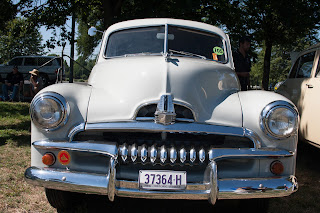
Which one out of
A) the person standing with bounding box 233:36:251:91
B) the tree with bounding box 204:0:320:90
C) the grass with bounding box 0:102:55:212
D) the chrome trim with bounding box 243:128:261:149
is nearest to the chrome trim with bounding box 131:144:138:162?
the chrome trim with bounding box 243:128:261:149

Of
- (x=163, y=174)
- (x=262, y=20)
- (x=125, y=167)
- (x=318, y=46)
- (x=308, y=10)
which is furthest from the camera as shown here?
(x=262, y=20)

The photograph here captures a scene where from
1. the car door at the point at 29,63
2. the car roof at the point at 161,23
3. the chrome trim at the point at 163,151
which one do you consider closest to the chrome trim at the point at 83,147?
the chrome trim at the point at 163,151

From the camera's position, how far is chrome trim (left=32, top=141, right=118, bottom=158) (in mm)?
2406

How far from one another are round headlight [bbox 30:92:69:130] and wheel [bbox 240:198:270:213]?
1.85m

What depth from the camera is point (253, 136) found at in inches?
99.8

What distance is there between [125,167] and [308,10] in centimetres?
1149

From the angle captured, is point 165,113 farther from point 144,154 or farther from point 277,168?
point 277,168

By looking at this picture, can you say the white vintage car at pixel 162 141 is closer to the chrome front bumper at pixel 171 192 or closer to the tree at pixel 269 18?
the chrome front bumper at pixel 171 192

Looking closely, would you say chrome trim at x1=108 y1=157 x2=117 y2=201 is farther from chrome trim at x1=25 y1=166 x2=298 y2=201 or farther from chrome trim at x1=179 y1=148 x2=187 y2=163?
chrome trim at x1=179 y1=148 x2=187 y2=163

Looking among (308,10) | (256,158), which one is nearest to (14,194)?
(256,158)

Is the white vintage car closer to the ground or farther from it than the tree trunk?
closer to the ground

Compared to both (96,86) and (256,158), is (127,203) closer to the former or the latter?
(96,86)

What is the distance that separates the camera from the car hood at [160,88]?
2.65 m

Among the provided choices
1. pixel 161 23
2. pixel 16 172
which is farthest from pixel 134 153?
pixel 16 172
